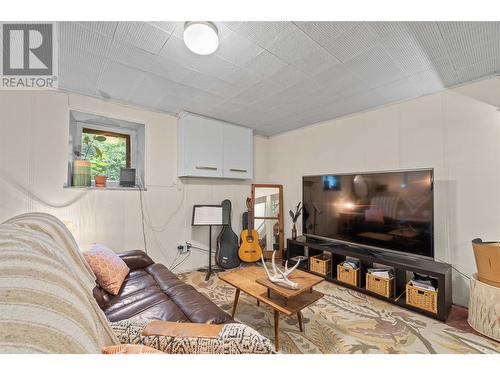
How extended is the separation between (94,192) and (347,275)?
3.10 meters

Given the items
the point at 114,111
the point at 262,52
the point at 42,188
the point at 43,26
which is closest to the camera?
the point at 43,26

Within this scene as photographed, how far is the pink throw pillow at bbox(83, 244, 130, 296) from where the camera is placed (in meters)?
1.54

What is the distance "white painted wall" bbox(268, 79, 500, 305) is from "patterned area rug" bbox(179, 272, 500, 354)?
25.7 inches

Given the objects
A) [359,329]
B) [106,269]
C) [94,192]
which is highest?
[94,192]

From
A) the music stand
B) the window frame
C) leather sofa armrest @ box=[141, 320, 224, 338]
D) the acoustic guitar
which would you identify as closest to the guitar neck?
the acoustic guitar

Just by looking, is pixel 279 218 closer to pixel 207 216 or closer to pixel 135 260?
pixel 207 216

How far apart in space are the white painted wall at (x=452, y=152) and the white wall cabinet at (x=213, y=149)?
1.60m

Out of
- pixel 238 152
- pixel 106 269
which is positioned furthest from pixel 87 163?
pixel 238 152

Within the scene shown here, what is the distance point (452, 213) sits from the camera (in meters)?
2.06

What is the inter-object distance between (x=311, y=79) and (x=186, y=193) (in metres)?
2.18

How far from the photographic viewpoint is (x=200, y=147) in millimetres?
2939
